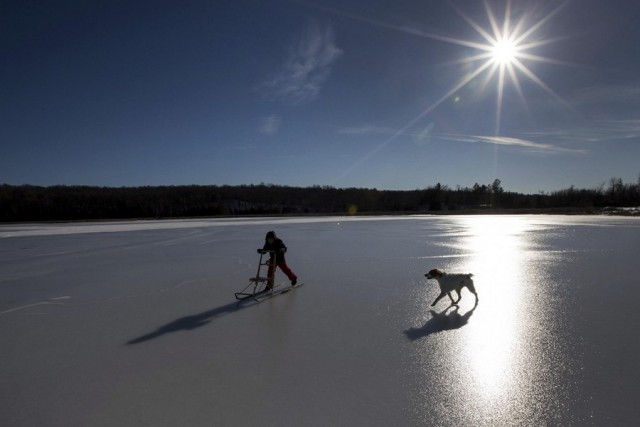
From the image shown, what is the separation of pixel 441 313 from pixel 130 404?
3.46 metres

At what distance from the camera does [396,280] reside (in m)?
6.32

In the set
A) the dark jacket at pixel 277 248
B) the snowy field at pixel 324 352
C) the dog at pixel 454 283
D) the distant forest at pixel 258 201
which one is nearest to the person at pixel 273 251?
the dark jacket at pixel 277 248

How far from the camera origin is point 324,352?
11.0 ft

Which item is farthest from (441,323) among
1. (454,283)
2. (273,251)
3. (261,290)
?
(261,290)

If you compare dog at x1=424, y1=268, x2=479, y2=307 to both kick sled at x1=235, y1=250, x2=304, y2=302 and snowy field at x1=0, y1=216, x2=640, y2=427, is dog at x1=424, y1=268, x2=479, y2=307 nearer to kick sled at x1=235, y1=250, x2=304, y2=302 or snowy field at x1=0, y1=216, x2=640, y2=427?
snowy field at x1=0, y1=216, x2=640, y2=427

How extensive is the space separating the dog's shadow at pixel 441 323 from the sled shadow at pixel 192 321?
2288 millimetres

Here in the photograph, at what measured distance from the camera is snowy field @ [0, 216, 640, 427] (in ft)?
7.98

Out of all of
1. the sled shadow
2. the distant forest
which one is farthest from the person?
the distant forest

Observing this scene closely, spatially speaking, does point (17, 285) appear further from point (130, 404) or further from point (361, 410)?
point (361, 410)

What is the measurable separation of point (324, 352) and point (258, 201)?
80.7m

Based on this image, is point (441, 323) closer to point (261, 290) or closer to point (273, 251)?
point (273, 251)

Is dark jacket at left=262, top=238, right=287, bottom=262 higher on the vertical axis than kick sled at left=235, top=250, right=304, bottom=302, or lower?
higher

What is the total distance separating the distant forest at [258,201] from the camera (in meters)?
56.7

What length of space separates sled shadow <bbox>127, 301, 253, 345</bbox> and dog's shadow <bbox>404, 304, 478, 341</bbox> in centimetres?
229
